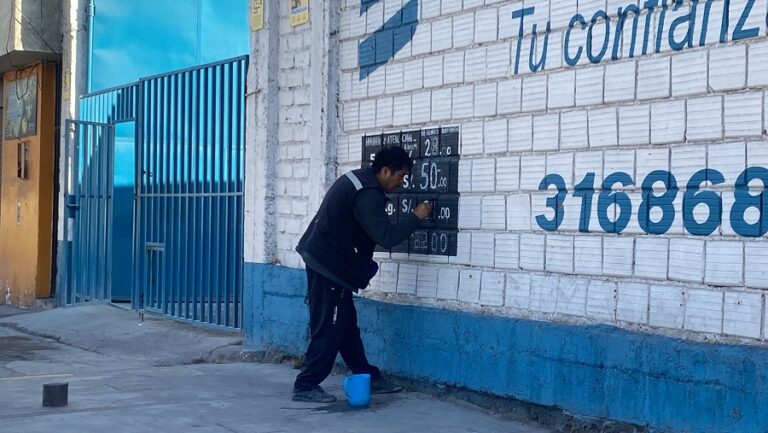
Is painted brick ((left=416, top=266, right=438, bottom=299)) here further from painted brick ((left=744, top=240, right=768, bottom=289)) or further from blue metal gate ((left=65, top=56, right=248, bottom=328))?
blue metal gate ((left=65, top=56, right=248, bottom=328))

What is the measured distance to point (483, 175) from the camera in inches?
267

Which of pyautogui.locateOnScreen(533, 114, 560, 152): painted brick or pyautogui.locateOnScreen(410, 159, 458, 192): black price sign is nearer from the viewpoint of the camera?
pyautogui.locateOnScreen(533, 114, 560, 152): painted brick

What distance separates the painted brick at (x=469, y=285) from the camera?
268 inches

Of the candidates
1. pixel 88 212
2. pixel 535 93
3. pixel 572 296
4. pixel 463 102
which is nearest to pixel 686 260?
pixel 572 296

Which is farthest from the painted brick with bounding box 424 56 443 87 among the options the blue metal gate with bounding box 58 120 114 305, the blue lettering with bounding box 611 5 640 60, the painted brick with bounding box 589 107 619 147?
the blue metal gate with bounding box 58 120 114 305

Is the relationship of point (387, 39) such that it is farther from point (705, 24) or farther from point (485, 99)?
point (705, 24)

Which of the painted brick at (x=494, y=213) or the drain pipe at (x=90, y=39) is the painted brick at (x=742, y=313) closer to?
the painted brick at (x=494, y=213)

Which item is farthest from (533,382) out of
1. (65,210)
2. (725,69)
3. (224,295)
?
(65,210)

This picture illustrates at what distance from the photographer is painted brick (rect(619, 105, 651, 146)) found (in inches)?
223

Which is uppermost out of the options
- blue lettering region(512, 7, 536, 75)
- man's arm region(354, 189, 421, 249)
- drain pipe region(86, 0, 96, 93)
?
drain pipe region(86, 0, 96, 93)

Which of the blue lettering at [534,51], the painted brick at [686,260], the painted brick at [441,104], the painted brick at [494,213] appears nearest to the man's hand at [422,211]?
the painted brick at [494,213]

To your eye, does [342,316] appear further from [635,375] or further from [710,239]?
[710,239]

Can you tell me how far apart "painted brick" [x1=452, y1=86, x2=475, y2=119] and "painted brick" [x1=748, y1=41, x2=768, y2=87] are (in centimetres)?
214

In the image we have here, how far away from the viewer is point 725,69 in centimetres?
525
